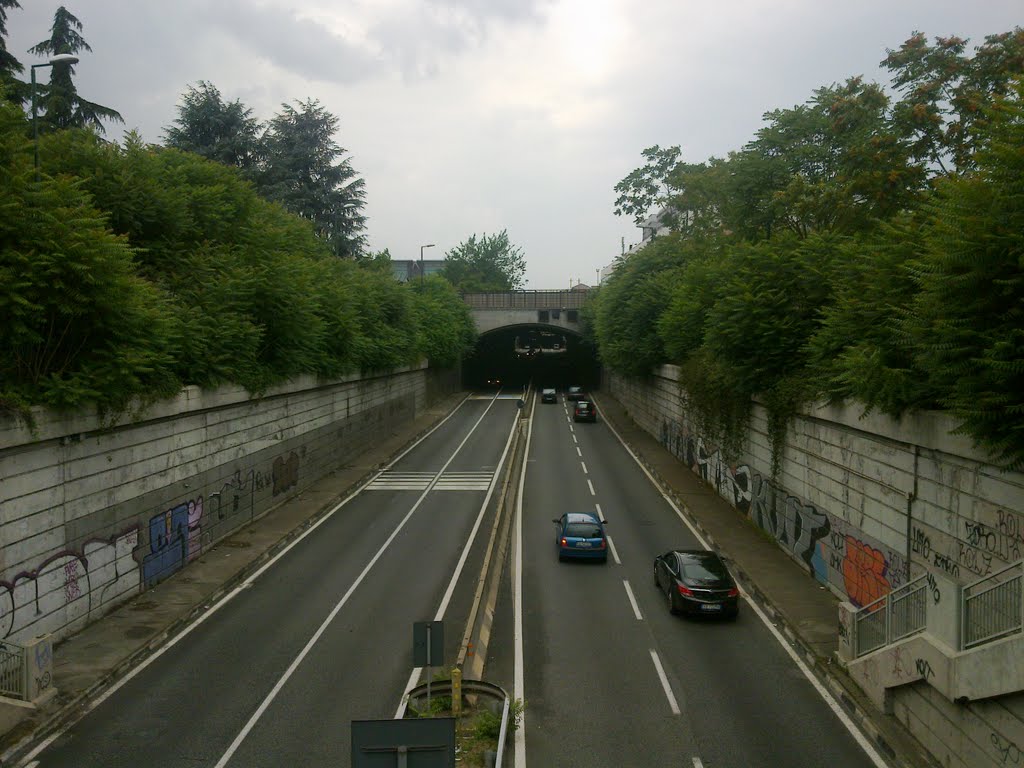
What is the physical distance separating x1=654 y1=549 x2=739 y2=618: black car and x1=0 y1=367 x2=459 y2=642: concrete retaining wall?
1404 cm

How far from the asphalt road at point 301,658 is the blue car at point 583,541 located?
3.03 m

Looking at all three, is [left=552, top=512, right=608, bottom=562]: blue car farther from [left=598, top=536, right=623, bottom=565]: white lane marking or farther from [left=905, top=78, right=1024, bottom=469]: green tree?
[left=905, top=78, right=1024, bottom=469]: green tree

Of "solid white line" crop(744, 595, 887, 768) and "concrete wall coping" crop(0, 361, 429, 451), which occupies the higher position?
"concrete wall coping" crop(0, 361, 429, 451)

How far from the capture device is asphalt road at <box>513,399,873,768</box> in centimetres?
1278

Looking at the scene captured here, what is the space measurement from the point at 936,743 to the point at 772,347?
1512 cm

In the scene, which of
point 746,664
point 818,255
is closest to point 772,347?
point 818,255

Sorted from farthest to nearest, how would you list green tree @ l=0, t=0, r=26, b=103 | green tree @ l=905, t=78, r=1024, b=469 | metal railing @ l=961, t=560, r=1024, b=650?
green tree @ l=0, t=0, r=26, b=103 → green tree @ l=905, t=78, r=1024, b=469 → metal railing @ l=961, t=560, r=1024, b=650

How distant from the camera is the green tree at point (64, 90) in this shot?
116 feet

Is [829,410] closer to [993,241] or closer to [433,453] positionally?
[993,241]

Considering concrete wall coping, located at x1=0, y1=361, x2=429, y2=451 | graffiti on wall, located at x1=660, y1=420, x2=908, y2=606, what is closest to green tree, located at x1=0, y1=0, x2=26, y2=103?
concrete wall coping, located at x1=0, y1=361, x2=429, y2=451

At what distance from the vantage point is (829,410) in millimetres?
21281

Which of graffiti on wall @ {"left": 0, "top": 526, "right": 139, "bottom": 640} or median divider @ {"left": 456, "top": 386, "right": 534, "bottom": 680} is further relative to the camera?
median divider @ {"left": 456, "top": 386, "right": 534, "bottom": 680}

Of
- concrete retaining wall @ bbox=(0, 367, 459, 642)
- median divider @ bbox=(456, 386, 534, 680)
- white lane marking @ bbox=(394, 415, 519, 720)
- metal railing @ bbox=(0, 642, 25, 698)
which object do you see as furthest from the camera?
median divider @ bbox=(456, 386, 534, 680)

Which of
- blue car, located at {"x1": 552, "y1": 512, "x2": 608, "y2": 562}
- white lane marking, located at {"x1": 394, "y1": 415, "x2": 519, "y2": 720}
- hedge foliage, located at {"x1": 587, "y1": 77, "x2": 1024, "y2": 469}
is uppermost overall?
hedge foliage, located at {"x1": 587, "y1": 77, "x2": 1024, "y2": 469}
